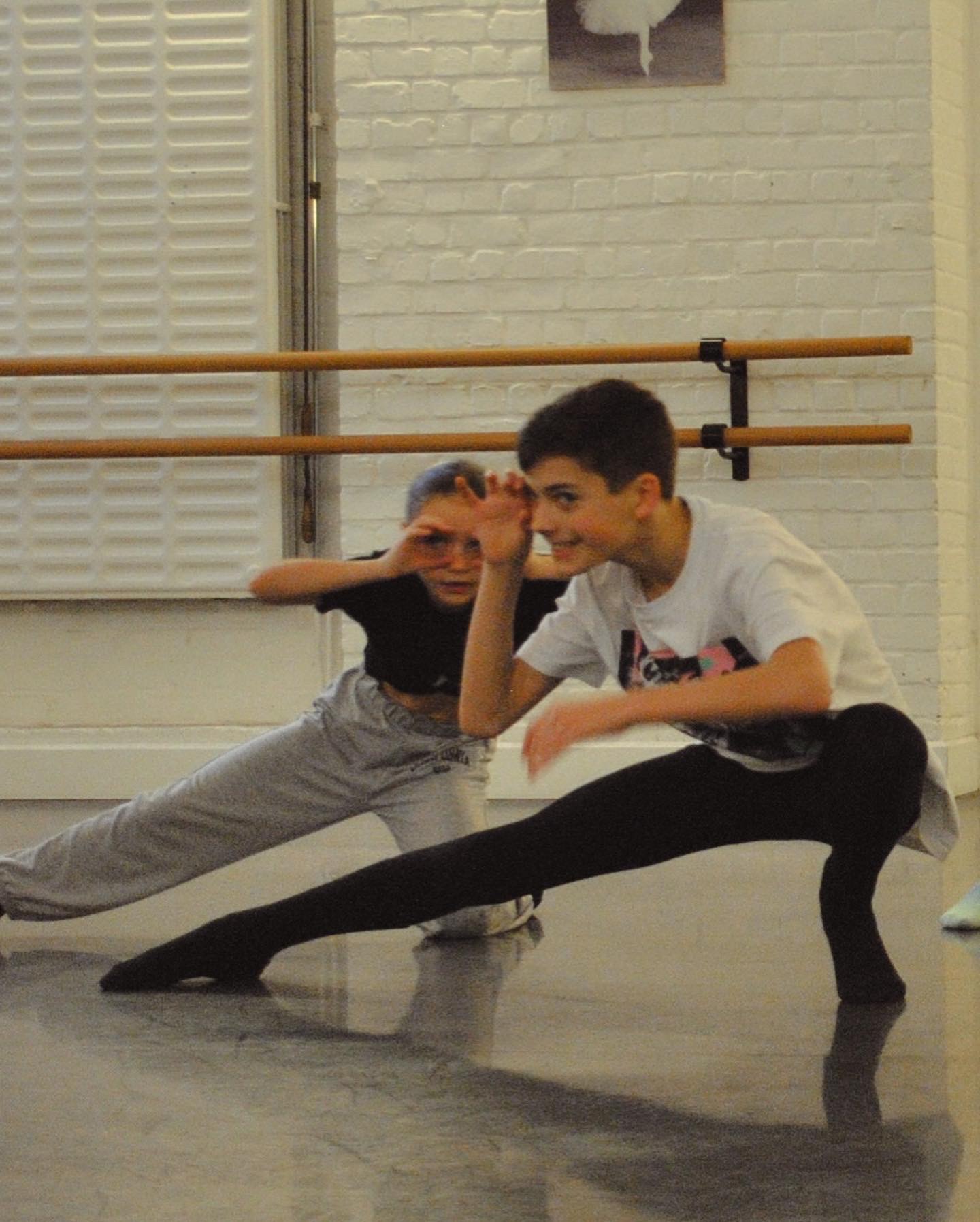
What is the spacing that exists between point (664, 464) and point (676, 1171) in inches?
29.0

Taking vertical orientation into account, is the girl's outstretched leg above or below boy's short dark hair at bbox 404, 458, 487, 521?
below

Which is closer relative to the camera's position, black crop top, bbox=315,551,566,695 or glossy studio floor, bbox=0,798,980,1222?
glossy studio floor, bbox=0,798,980,1222

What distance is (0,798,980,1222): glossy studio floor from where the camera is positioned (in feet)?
4.26

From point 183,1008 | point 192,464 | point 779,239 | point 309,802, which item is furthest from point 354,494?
point 183,1008

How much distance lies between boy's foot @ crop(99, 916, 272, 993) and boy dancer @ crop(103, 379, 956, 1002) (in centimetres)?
7

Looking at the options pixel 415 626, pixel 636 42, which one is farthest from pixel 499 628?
pixel 636 42

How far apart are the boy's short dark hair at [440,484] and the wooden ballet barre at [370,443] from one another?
1.52 metres

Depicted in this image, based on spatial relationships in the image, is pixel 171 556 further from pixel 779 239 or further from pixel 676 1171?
pixel 676 1171

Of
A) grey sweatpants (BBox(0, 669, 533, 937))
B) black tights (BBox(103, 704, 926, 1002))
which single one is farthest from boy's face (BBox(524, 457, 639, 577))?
grey sweatpants (BBox(0, 669, 533, 937))

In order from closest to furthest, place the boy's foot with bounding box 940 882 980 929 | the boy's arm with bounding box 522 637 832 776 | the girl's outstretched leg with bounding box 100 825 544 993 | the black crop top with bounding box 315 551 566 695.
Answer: the boy's arm with bounding box 522 637 832 776 < the girl's outstretched leg with bounding box 100 825 544 993 < the black crop top with bounding box 315 551 566 695 < the boy's foot with bounding box 940 882 980 929

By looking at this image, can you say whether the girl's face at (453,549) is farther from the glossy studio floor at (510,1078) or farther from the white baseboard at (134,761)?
the white baseboard at (134,761)

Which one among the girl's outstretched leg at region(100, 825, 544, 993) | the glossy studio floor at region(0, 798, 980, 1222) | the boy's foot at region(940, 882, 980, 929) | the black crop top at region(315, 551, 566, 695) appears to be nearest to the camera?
the glossy studio floor at region(0, 798, 980, 1222)

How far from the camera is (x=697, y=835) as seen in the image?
185 cm

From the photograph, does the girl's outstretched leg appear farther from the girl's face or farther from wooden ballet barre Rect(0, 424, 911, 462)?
wooden ballet barre Rect(0, 424, 911, 462)
